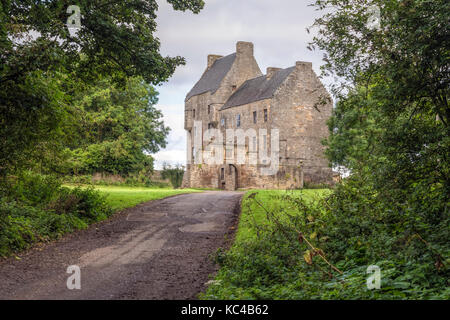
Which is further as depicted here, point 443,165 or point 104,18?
point 104,18

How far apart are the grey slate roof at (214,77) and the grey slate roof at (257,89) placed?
10.2 feet

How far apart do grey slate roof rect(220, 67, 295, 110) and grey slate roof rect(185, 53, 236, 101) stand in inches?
122

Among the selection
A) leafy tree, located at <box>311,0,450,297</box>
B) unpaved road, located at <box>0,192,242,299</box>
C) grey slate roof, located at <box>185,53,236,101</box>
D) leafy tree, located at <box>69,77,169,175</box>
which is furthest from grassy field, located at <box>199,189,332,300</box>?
grey slate roof, located at <box>185,53,236,101</box>

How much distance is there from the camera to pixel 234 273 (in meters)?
8.21

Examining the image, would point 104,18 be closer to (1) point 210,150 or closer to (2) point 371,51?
(2) point 371,51

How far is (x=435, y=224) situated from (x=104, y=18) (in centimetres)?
1270

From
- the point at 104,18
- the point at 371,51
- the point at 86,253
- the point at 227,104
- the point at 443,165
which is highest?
the point at 227,104

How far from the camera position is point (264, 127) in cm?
4850

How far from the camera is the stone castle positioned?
47438 millimetres

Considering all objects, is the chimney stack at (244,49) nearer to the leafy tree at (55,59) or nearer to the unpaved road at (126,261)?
the leafy tree at (55,59)

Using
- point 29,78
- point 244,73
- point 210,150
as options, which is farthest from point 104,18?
point 244,73

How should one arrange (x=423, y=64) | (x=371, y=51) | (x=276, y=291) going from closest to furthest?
(x=276, y=291), (x=423, y=64), (x=371, y=51)

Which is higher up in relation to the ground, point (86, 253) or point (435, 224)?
point (435, 224)

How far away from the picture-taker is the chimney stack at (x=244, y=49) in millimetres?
57000
